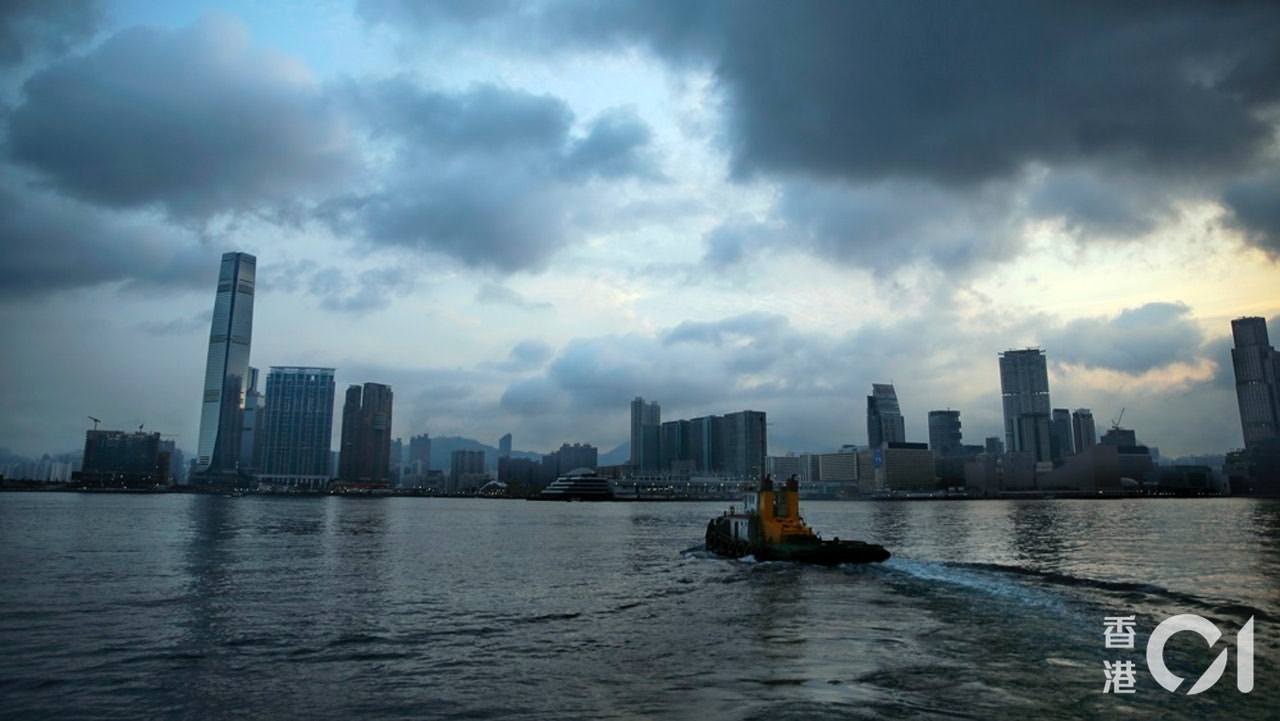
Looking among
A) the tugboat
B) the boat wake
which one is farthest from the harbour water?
the tugboat

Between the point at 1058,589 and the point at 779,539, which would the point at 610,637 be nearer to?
the point at 1058,589

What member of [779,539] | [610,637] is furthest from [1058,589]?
[610,637]

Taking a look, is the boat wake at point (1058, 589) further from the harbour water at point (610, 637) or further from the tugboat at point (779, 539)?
the tugboat at point (779, 539)

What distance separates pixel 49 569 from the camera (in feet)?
161

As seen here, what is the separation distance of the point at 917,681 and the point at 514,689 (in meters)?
Result: 11.7

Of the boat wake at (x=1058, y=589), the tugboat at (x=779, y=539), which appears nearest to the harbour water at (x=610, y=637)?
the boat wake at (x=1058, y=589)

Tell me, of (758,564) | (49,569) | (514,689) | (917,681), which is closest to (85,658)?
(514,689)

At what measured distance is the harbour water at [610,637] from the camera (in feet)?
62.9

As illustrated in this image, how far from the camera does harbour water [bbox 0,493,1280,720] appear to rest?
19.2 metres

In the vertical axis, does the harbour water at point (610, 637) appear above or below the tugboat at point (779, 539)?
below

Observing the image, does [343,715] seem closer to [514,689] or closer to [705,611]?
[514,689]

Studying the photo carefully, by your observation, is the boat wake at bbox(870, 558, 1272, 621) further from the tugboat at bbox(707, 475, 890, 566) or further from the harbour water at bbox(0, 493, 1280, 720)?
the tugboat at bbox(707, 475, 890, 566)

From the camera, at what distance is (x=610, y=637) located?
28.5 meters

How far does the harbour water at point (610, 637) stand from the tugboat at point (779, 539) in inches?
66.8
